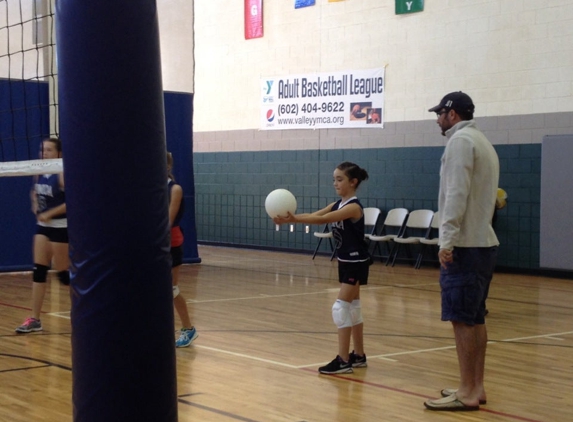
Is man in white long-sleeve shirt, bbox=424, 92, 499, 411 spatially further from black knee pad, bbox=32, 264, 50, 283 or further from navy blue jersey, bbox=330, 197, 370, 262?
black knee pad, bbox=32, 264, 50, 283

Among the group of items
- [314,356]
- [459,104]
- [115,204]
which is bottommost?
[314,356]

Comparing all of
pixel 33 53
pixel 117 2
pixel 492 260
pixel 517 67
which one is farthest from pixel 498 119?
pixel 117 2

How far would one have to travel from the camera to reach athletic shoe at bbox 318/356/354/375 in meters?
5.84

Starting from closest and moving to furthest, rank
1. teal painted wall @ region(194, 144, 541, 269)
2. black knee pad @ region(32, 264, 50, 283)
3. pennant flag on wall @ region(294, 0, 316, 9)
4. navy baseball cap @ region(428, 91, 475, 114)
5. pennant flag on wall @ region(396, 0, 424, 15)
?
navy baseball cap @ region(428, 91, 475, 114) < black knee pad @ region(32, 264, 50, 283) < teal painted wall @ region(194, 144, 541, 269) < pennant flag on wall @ region(396, 0, 424, 15) < pennant flag on wall @ region(294, 0, 316, 9)

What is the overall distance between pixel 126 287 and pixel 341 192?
318 centimetres

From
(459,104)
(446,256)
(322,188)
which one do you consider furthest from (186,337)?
(322,188)

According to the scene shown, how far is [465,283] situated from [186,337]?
2.69 m

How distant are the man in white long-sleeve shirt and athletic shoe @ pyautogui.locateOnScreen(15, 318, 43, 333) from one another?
150 inches

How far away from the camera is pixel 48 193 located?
23.9ft

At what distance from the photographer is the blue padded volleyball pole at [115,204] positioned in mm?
2855

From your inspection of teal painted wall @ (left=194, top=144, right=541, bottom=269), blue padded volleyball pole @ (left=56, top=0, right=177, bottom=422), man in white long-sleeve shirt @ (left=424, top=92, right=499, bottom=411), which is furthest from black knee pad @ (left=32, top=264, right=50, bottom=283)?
teal painted wall @ (left=194, top=144, right=541, bottom=269)

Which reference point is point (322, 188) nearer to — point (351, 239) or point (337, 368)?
point (351, 239)

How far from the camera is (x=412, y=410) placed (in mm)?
4938

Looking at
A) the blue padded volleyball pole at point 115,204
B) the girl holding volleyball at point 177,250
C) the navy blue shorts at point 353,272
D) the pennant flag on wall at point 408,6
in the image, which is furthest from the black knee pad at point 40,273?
the pennant flag on wall at point 408,6
